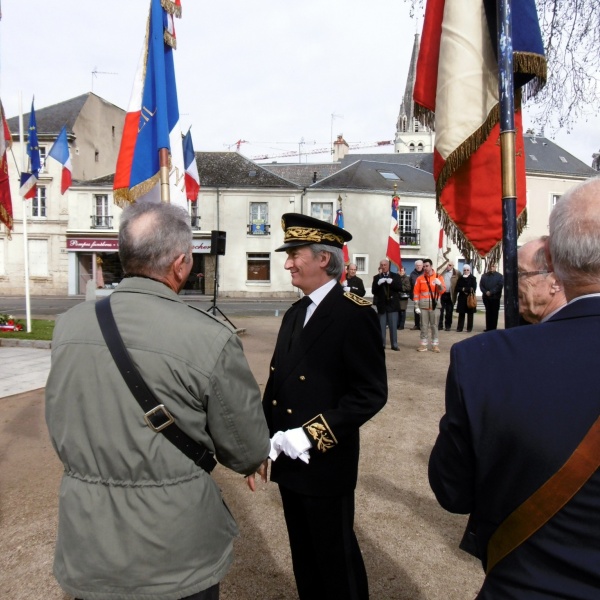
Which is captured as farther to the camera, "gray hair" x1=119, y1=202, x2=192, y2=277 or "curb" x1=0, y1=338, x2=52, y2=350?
"curb" x1=0, y1=338, x2=52, y2=350

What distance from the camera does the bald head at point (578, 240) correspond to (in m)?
1.24

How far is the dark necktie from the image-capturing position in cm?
268

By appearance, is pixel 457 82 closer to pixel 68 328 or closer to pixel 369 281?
pixel 68 328

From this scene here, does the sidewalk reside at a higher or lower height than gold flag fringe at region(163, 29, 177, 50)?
lower

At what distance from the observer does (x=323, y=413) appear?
7.91ft

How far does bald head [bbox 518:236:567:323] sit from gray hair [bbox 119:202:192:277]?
5.70 ft

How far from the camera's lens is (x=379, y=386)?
245cm

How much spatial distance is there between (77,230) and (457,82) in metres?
33.2

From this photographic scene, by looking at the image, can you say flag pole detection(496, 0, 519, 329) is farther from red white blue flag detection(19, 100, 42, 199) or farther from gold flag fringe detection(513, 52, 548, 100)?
red white blue flag detection(19, 100, 42, 199)

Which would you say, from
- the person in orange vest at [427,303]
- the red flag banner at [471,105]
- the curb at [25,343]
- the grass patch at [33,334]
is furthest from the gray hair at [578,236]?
the grass patch at [33,334]

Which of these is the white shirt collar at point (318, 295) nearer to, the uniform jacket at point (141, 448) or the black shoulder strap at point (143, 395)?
the uniform jacket at point (141, 448)

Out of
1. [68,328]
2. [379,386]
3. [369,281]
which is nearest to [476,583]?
[379,386]

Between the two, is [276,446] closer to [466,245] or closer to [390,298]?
[466,245]

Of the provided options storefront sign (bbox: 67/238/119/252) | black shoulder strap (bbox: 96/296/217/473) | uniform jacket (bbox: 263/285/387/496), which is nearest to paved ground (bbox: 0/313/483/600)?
uniform jacket (bbox: 263/285/387/496)
